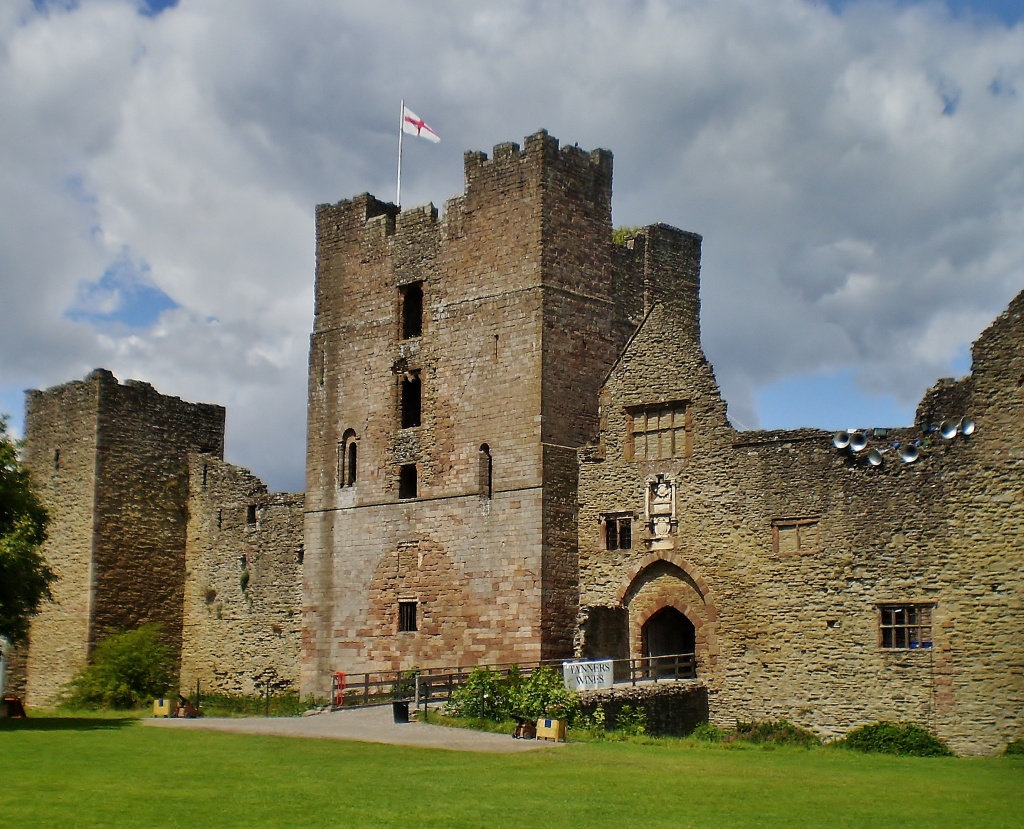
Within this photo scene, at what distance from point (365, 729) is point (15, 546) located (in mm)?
8346

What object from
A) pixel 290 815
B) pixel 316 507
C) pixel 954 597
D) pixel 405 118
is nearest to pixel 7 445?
pixel 316 507

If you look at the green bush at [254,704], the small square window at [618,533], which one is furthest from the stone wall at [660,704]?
the green bush at [254,704]

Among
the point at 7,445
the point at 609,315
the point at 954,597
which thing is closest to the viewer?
the point at 954,597

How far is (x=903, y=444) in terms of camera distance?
2861cm

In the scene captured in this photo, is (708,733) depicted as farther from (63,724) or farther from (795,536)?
(63,724)

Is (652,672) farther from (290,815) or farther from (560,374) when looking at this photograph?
(290,815)

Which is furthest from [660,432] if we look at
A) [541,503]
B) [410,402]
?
[410,402]

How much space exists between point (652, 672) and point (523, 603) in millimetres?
3205

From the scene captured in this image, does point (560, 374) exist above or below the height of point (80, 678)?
above

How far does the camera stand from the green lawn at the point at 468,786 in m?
16.3

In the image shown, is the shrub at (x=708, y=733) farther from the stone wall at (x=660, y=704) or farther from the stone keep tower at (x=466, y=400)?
the stone keep tower at (x=466, y=400)

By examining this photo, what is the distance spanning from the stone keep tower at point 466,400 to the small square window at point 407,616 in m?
0.05

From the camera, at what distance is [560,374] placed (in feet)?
111

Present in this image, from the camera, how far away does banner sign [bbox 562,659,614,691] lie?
29.3 metres
